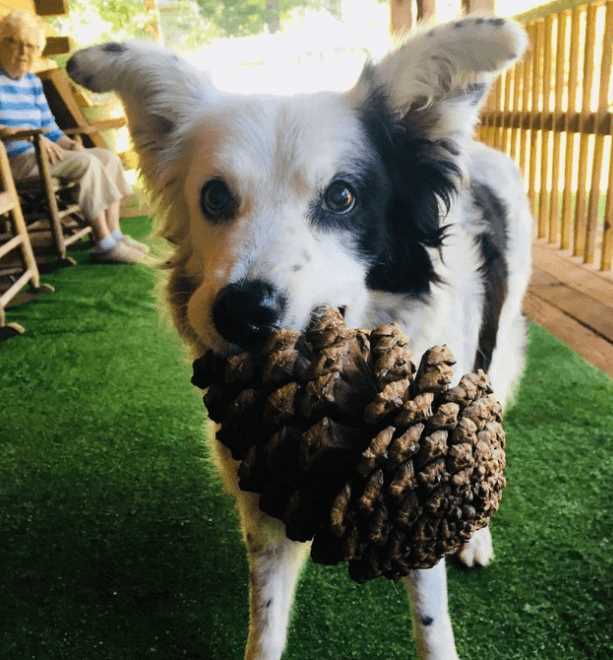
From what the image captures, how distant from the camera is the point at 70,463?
232 cm

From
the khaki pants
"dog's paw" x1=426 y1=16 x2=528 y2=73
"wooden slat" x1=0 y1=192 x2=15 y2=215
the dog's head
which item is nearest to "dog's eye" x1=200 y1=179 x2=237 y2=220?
the dog's head

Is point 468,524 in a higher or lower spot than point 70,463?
higher

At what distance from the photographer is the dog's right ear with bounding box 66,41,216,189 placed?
56.7 inches

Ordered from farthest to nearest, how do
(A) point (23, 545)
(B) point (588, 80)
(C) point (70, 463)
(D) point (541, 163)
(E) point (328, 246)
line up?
(D) point (541, 163)
(B) point (588, 80)
(C) point (70, 463)
(A) point (23, 545)
(E) point (328, 246)

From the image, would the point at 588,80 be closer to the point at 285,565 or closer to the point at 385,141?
the point at 385,141

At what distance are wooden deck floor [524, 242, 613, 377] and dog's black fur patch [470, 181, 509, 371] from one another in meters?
1.05

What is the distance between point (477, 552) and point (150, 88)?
142 centimetres

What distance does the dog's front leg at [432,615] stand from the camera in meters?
1.36

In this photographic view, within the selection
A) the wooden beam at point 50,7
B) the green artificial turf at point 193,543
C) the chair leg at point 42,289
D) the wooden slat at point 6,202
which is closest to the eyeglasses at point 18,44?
→ the wooden slat at point 6,202

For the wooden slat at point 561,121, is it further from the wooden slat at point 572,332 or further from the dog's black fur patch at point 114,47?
the dog's black fur patch at point 114,47

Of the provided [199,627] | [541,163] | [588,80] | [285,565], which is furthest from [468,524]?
[541,163]

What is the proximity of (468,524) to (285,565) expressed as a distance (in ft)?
2.68

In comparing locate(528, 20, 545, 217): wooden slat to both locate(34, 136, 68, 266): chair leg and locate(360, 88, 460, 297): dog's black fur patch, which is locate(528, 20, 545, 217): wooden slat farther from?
locate(360, 88, 460, 297): dog's black fur patch

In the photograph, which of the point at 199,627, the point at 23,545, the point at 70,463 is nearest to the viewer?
the point at 199,627
